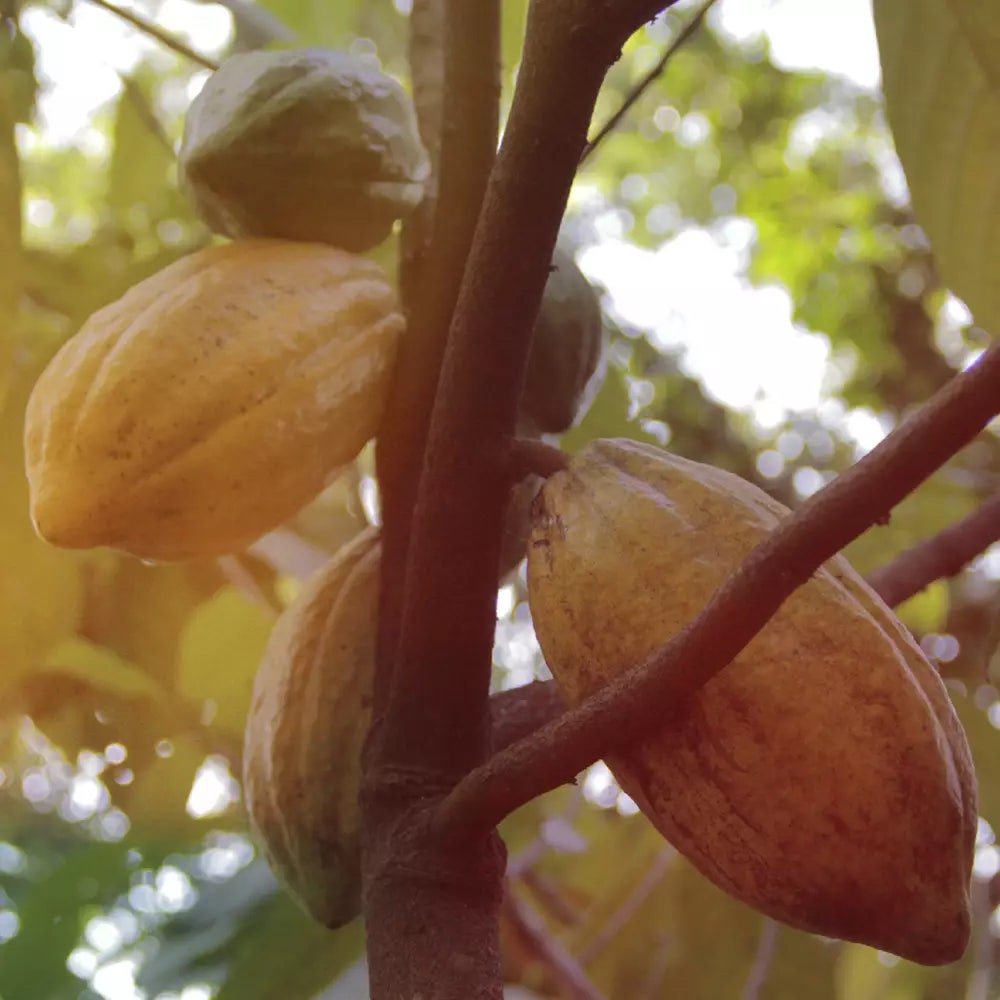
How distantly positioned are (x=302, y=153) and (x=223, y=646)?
2.86 ft

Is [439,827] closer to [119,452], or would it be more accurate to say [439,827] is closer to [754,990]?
[119,452]

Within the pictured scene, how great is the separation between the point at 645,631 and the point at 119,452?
381 mm

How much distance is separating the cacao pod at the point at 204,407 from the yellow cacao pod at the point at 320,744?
103 millimetres

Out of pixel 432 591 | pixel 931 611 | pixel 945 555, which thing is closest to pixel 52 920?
pixel 432 591

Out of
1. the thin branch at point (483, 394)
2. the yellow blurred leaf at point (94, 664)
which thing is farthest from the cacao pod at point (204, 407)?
the yellow blurred leaf at point (94, 664)

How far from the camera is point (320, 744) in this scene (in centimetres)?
90

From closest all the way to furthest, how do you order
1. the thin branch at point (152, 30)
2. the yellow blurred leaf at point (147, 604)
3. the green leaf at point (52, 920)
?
the thin branch at point (152, 30)
the green leaf at point (52, 920)
the yellow blurred leaf at point (147, 604)

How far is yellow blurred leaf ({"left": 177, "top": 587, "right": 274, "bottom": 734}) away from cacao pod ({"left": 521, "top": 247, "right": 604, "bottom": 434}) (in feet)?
2.38

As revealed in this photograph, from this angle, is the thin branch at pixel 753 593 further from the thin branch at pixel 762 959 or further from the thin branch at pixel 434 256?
the thin branch at pixel 762 959

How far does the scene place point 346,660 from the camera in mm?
912

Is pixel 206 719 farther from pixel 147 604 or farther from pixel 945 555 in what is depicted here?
pixel 945 555

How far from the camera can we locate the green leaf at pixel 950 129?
0.97 metres

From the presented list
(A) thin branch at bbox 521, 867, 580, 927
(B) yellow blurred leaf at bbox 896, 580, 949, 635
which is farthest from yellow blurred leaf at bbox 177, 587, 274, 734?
(B) yellow blurred leaf at bbox 896, 580, 949, 635

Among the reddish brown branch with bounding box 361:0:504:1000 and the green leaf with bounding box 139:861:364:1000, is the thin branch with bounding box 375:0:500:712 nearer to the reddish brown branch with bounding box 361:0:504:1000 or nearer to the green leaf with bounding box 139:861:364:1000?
the reddish brown branch with bounding box 361:0:504:1000
